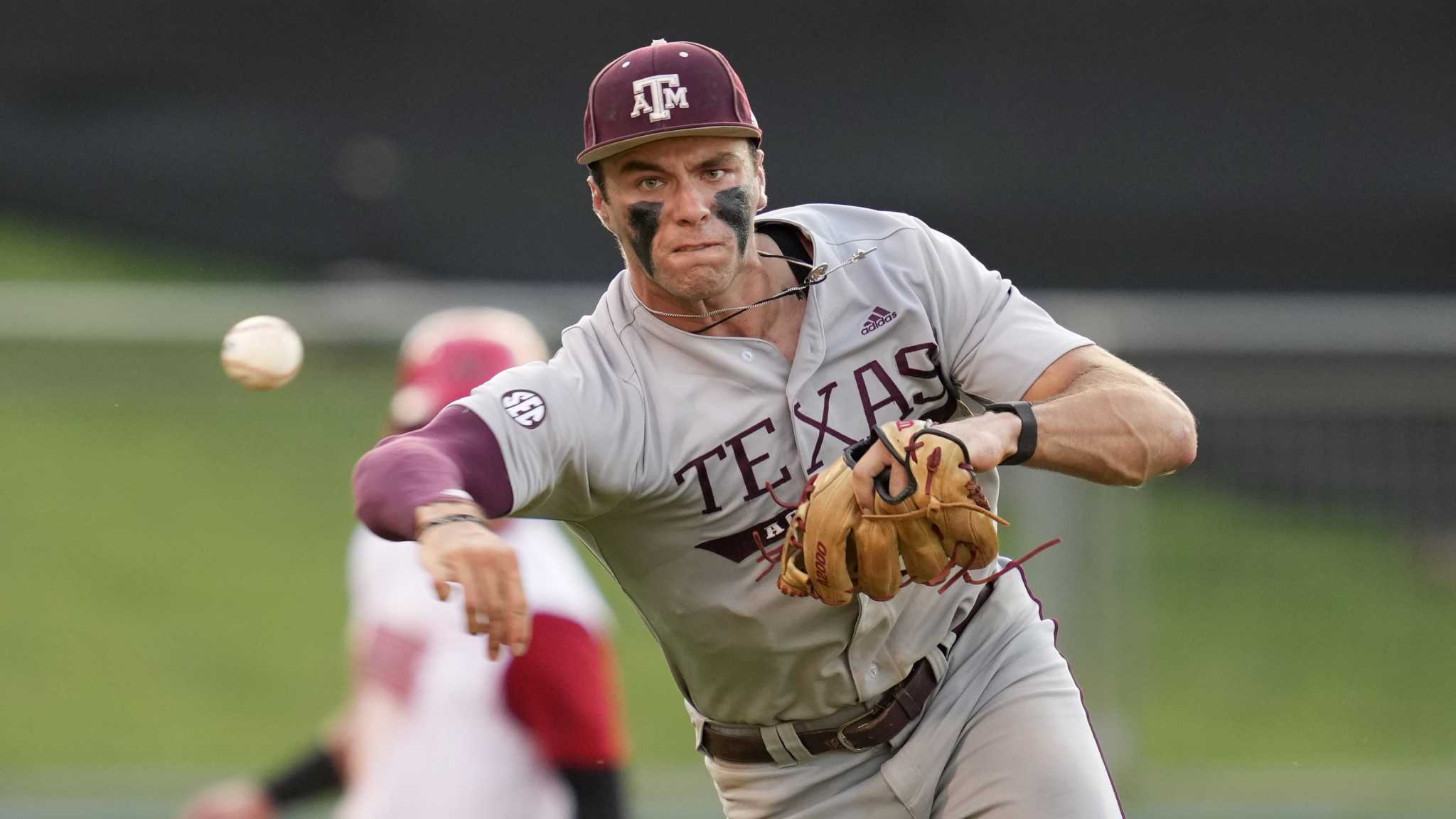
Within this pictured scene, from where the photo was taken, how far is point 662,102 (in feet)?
13.1

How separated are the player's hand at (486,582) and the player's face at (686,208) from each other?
977mm

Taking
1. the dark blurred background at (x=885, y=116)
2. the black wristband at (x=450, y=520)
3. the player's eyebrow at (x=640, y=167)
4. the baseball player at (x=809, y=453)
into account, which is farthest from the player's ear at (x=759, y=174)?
the dark blurred background at (x=885, y=116)

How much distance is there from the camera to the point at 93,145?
10102 millimetres

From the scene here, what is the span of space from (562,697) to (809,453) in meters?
1.17

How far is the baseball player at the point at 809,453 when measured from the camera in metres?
3.79

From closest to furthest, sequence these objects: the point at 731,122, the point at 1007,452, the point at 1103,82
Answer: the point at 1007,452 < the point at 731,122 < the point at 1103,82

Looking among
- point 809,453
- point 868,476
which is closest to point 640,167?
point 809,453

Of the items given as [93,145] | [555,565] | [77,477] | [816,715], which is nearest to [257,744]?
[77,477]

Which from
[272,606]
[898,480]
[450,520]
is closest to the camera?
[450,520]

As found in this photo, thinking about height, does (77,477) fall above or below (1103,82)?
below

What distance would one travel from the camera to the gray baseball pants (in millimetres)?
4098

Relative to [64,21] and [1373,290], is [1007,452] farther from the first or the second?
[64,21]

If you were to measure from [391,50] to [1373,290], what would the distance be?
511 centimetres

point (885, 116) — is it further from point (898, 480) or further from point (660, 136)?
point (898, 480)
